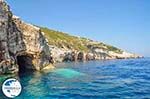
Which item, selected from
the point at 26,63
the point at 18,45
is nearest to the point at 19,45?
the point at 18,45

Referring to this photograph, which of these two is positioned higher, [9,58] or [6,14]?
[6,14]

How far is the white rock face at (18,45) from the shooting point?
52031 millimetres

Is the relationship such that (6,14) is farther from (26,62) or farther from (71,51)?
(71,51)

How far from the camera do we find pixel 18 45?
192 feet

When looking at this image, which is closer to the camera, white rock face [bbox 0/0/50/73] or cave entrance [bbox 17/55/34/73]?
white rock face [bbox 0/0/50/73]

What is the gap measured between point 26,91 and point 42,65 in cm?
3213

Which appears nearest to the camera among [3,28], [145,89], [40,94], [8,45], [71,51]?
[40,94]

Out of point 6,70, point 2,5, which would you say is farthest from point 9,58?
point 2,5

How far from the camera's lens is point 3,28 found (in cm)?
5172

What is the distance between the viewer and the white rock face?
2048 inches

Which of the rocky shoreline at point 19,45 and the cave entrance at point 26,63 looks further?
the cave entrance at point 26,63

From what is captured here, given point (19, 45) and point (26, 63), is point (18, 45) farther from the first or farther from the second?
point (26, 63)

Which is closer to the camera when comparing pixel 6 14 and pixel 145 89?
pixel 145 89

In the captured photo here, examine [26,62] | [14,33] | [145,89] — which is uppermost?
[14,33]
